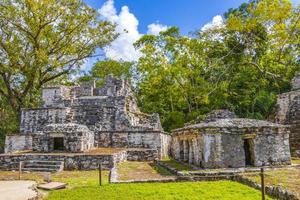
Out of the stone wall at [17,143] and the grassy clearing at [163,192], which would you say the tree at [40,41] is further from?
the grassy clearing at [163,192]

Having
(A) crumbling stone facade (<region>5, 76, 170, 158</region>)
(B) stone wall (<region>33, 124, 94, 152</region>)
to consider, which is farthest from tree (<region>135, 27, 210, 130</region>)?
(B) stone wall (<region>33, 124, 94, 152</region>)

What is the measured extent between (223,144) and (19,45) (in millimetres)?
17919

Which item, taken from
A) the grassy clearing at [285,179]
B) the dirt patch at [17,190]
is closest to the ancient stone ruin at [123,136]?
the grassy clearing at [285,179]

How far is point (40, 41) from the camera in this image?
24469mm

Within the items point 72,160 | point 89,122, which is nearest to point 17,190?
point 72,160

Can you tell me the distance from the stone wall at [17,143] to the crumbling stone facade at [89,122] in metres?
0.06

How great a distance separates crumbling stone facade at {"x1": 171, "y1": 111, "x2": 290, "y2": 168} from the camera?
38.4ft

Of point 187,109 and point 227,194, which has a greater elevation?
point 187,109

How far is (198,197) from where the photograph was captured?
7.77 m

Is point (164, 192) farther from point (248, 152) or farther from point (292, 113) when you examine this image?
point (292, 113)

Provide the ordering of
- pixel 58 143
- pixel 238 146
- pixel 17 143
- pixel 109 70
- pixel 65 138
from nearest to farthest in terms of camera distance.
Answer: pixel 238 146 < pixel 65 138 < pixel 58 143 < pixel 17 143 < pixel 109 70

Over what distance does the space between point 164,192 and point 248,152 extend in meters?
5.42

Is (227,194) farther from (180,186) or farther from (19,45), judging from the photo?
(19,45)

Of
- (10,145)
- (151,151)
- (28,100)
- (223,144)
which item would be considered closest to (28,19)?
(28,100)
